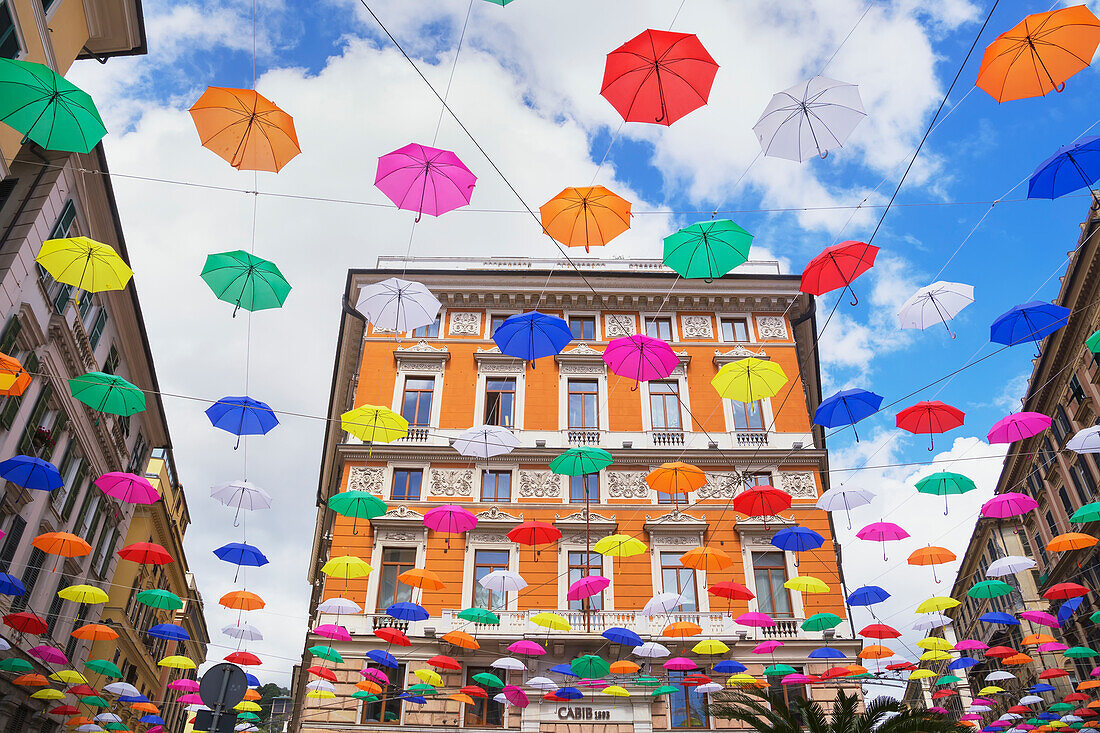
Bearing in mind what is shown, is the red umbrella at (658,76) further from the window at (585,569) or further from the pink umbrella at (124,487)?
the window at (585,569)

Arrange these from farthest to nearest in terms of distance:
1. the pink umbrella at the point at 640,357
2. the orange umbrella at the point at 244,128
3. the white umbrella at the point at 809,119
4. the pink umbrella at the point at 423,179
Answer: the pink umbrella at the point at 640,357, the pink umbrella at the point at 423,179, the white umbrella at the point at 809,119, the orange umbrella at the point at 244,128

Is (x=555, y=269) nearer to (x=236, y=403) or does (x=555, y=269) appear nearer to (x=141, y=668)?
(x=236, y=403)

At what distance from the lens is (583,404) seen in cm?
2812

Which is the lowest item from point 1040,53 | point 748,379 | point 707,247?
point 1040,53

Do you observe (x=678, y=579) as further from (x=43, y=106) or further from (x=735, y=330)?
(x=43, y=106)

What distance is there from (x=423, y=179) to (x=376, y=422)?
8.18m

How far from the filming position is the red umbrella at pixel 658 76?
10391 mm

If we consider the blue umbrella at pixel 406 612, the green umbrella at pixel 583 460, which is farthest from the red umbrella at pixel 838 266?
the blue umbrella at pixel 406 612

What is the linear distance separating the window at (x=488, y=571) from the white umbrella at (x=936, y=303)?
587 inches

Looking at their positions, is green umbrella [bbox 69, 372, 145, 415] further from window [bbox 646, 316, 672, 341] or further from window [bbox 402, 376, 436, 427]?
window [bbox 646, 316, 672, 341]

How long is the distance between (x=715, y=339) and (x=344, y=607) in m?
17.3

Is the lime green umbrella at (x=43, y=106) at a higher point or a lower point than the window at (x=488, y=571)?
higher

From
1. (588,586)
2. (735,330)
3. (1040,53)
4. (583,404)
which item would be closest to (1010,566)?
(588,586)

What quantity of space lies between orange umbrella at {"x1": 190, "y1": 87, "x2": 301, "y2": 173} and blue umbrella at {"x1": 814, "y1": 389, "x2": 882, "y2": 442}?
1158 centimetres
